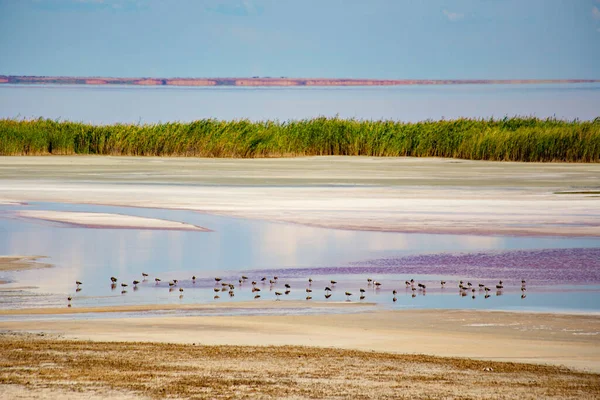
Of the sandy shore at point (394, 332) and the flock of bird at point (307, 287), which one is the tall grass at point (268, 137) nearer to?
the flock of bird at point (307, 287)

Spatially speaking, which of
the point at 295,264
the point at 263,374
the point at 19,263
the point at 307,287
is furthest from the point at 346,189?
the point at 263,374

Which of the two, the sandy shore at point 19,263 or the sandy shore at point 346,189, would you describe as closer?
the sandy shore at point 19,263

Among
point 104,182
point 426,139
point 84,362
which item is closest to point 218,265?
point 84,362

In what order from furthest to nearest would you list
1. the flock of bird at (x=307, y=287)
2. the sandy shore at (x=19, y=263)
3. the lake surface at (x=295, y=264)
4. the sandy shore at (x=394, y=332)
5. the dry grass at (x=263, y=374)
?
the sandy shore at (x=19, y=263)
the flock of bird at (x=307, y=287)
the lake surface at (x=295, y=264)
the sandy shore at (x=394, y=332)
the dry grass at (x=263, y=374)

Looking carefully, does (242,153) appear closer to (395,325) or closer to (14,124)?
(14,124)

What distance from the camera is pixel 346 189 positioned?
25.9 meters

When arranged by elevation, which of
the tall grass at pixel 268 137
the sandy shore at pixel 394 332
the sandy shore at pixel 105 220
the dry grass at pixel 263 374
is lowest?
the dry grass at pixel 263 374

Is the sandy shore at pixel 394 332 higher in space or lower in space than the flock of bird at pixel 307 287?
lower

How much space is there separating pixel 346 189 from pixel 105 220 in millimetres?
8160

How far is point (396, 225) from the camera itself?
729 inches

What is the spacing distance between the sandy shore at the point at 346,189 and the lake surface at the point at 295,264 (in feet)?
5.99

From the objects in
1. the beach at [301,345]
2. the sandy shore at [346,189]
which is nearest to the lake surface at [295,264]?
the beach at [301,345]

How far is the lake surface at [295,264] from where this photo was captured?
443 inches

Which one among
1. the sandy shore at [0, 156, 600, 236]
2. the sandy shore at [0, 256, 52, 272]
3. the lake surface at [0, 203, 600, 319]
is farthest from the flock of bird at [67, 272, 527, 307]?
the sandy shore at [0, 156, 600, 236]
